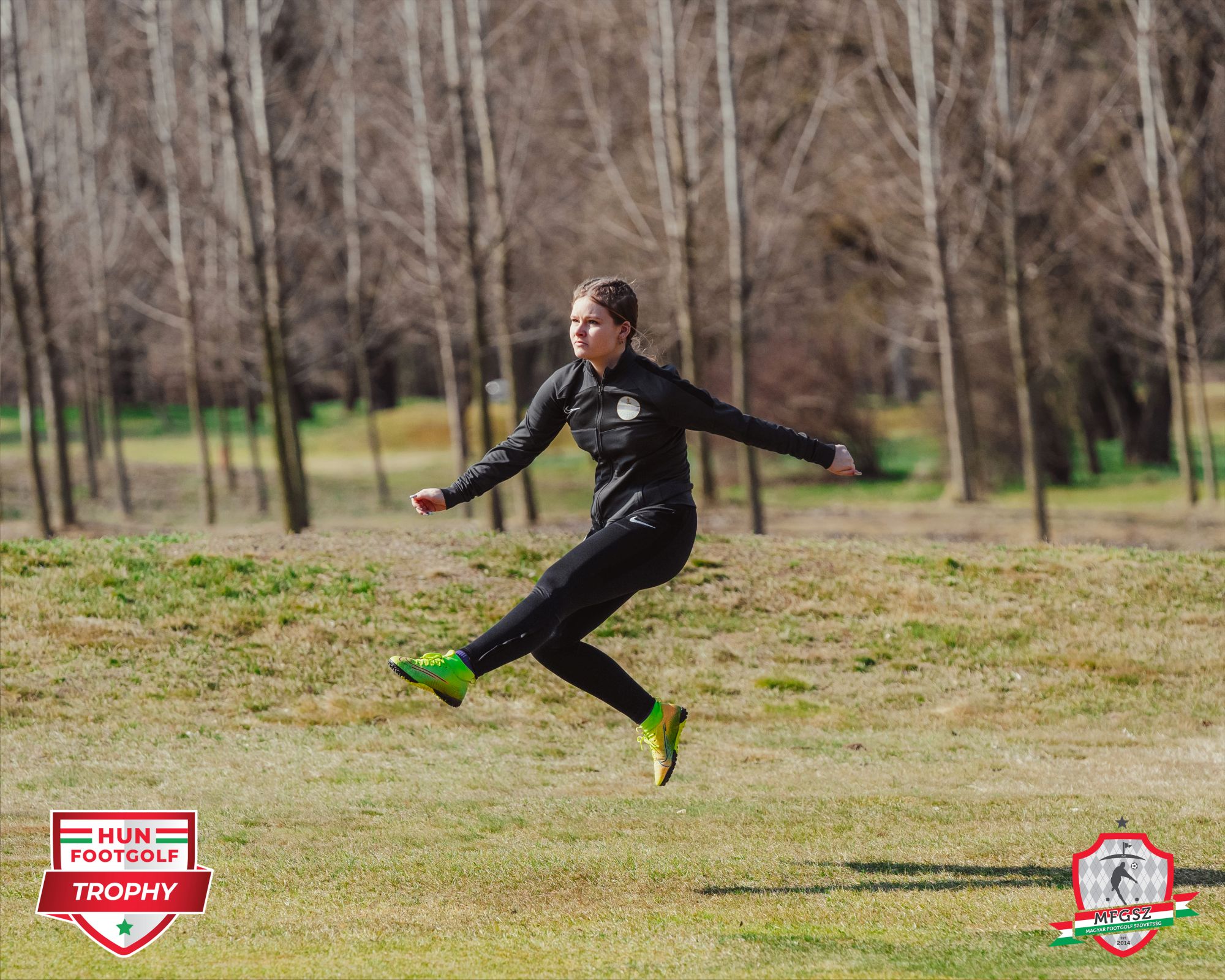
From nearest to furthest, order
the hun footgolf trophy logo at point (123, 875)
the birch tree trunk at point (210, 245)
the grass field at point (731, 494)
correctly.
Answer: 1. the hun footgolf trophy logo at point (123, 875)
2. the grass field at point (731, 494)
3. the birch tree trunk at point (210, 245)

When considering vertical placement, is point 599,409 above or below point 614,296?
below

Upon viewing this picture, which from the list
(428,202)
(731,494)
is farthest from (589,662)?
(731,494)

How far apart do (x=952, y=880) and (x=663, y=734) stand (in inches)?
61.0

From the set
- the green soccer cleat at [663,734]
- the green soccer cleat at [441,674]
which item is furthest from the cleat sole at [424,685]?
the green soccer cleat at [663,734]

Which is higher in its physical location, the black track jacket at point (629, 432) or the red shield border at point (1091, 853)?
the black track jacket at point (629, 432)

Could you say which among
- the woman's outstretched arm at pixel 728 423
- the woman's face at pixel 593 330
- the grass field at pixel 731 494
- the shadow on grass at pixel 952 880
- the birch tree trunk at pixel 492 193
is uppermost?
the birch tree trunk at pixel 492 193

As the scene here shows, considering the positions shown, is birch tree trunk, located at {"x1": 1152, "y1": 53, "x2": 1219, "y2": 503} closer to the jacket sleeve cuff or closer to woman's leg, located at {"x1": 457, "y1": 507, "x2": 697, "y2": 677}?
the jacket sleeve cuff

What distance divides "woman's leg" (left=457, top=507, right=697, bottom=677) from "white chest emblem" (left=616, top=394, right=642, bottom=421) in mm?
439

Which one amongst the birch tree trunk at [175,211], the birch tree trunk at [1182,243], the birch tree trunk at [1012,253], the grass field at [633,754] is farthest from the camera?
the birch tree trunk at [175,211]

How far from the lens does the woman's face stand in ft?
20.9

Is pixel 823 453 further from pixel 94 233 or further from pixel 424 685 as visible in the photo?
pixel 94 233

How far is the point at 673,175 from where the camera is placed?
1093 inches

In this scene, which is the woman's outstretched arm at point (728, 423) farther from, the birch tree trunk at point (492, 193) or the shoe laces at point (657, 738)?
the birch tree trunk at point (492, 193)

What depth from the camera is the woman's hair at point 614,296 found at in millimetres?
6430
